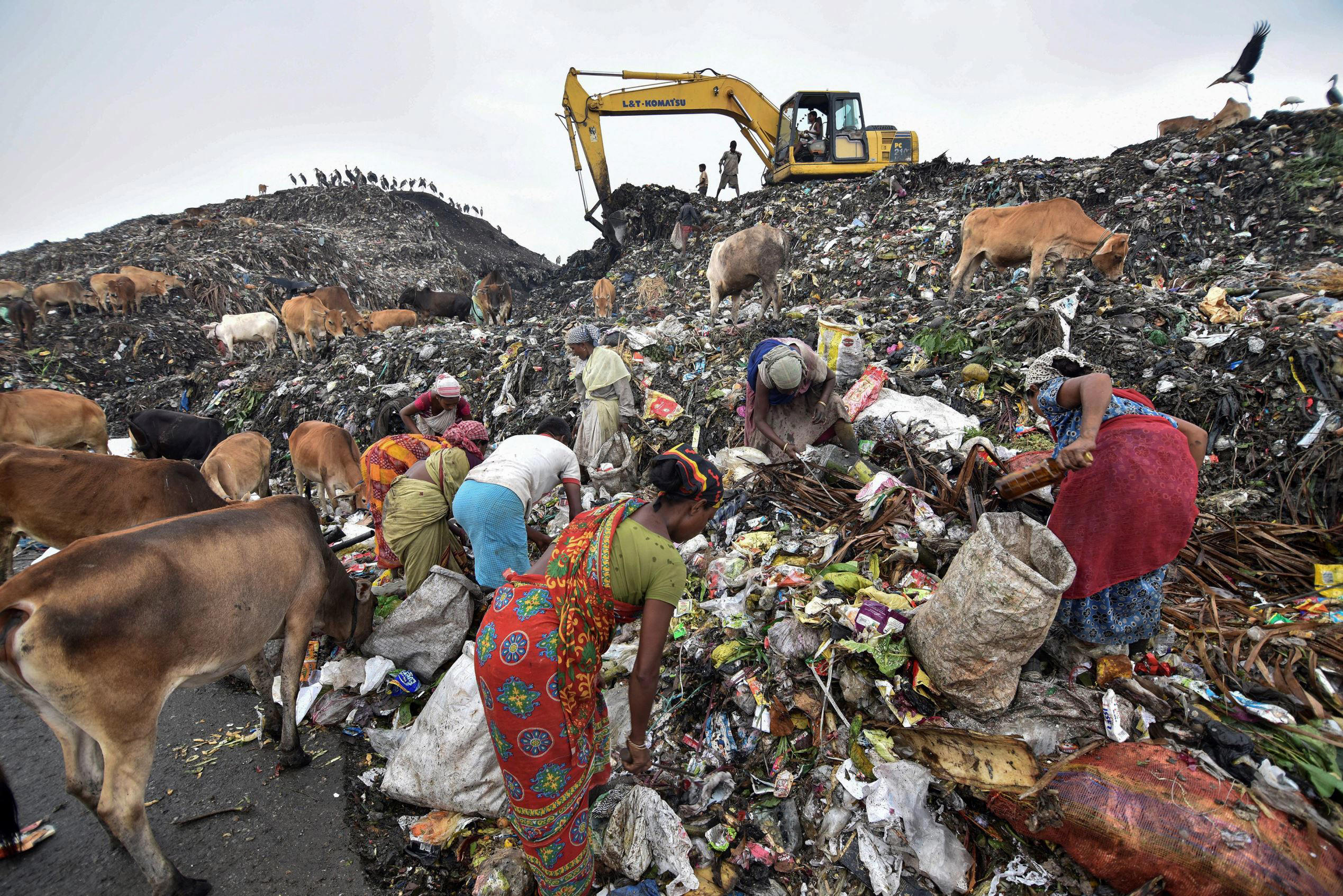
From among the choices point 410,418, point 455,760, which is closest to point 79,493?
point 410,418

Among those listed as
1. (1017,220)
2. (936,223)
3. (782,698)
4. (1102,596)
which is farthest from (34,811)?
(936,223)

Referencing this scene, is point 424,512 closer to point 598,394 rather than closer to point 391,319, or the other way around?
point 598,394

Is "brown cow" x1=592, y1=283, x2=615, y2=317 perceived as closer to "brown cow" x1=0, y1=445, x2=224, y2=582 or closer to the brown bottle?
"brown cow" x1=0, y1=445, x2=224, y2=582

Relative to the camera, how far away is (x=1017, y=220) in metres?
7.60

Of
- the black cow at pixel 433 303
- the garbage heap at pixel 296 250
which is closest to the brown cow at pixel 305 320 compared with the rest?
the black cow at pixel 433 303

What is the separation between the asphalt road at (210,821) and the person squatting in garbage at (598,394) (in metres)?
3.20

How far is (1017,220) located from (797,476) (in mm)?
6093

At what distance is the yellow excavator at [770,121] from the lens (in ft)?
46.3

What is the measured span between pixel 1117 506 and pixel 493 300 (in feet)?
58.9

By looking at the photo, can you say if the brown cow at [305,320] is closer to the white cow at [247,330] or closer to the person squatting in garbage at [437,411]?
the white cow at [247,330]

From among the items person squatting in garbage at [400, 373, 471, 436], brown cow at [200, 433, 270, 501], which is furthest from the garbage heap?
person squatting in garbage at [400, 373, 471, 436]

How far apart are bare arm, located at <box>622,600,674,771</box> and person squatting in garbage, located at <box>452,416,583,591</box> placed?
171 cm

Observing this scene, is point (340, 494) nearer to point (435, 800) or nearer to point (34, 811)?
point (34, 811)

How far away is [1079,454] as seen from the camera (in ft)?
7.57
